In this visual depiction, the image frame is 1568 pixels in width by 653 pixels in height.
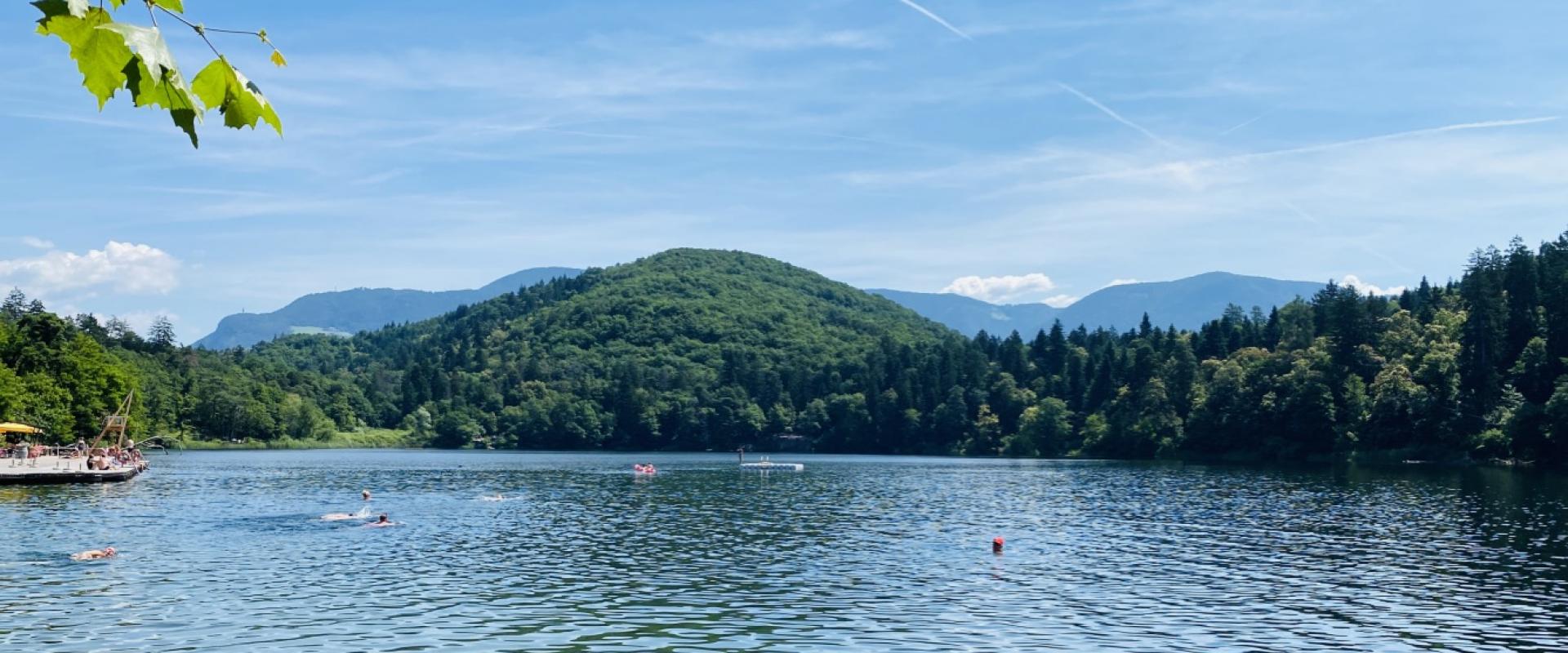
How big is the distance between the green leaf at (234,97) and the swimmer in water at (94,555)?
52.7 m

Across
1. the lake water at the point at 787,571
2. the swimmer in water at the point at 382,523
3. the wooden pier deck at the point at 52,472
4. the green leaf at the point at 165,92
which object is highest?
the green leaf at the point at 165,92

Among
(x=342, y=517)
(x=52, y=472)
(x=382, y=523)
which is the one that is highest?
(x=52, y=472)

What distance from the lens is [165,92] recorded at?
18.0 feet

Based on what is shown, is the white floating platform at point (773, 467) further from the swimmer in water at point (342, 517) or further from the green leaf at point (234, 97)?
the green leaf at point (234, 97)

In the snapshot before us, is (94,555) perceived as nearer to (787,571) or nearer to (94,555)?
(94,555)

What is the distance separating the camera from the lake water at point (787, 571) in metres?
36.2

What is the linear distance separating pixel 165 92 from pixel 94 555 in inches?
2106

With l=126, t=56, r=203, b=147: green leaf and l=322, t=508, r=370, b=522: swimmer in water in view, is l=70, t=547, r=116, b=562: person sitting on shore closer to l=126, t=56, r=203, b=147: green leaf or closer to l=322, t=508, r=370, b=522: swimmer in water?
l=322, t=508, r=370, b=522: swimmer in water

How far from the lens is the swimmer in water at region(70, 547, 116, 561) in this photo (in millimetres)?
50353

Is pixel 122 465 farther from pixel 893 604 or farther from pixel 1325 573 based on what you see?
pixel 1325 573

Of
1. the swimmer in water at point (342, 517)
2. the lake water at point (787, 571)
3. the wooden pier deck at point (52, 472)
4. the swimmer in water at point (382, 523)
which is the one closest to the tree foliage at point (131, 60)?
the lake water at point (787, 571)

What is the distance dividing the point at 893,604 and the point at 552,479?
3644 inches

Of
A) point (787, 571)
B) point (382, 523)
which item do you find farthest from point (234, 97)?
point (382, 523)

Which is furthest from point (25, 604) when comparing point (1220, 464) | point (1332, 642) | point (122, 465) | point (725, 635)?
point (1220, 464)
